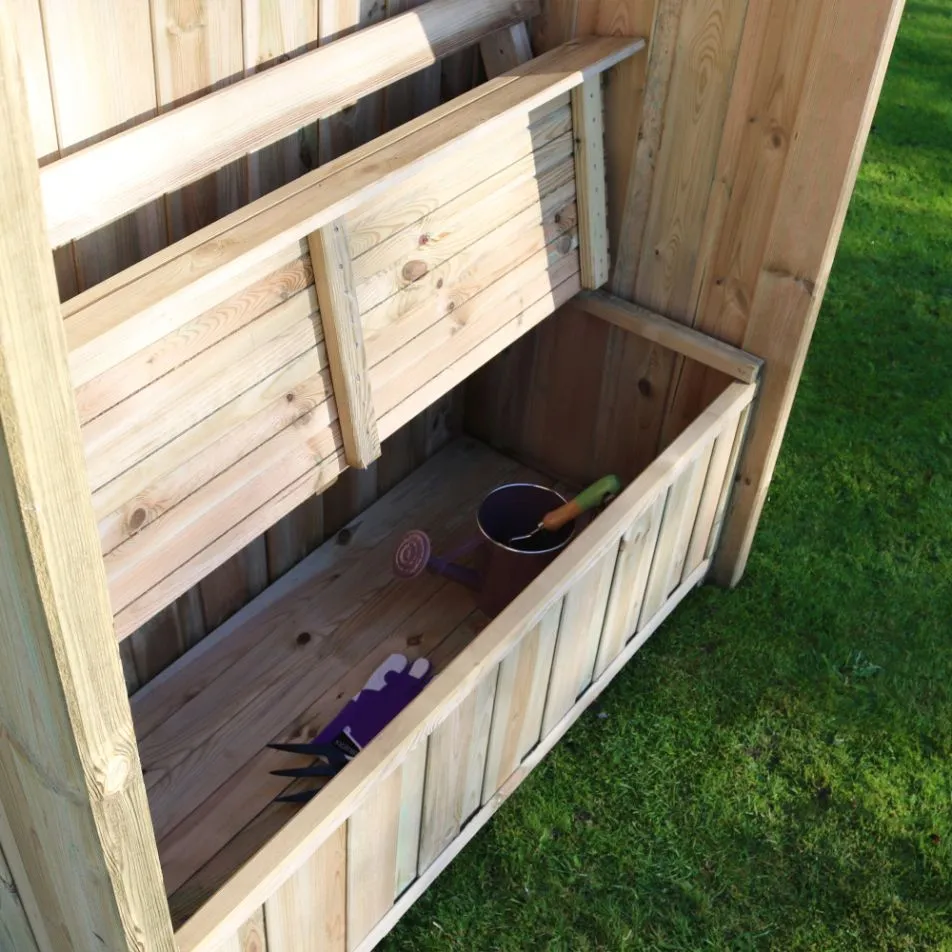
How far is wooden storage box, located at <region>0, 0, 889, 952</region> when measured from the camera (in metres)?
1.20

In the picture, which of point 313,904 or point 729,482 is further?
point 729,482

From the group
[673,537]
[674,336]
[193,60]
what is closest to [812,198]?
[674,336]

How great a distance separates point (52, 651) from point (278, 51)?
134cm

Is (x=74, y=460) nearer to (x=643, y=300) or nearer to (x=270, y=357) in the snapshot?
(x=270, y=357)

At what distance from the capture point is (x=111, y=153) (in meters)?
1.73

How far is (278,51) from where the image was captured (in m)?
2.04

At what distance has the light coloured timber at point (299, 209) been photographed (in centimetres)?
166

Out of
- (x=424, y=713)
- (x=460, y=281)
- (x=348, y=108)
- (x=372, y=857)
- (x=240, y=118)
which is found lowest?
(x=372, y=857)

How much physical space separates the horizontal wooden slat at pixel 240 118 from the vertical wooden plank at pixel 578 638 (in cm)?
101

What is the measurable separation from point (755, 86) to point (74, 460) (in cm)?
185

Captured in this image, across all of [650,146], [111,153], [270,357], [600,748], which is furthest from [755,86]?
[600,748]

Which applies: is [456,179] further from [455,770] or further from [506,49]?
[455,770]

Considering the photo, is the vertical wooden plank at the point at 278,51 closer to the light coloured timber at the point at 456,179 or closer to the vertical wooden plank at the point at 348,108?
the vertical wooden plank at the point at 348,108

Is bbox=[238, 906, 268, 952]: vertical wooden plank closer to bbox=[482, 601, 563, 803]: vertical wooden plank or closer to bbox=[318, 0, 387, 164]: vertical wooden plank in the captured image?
bbox=[482, 601, 563, 803]: vertical wooden plank
